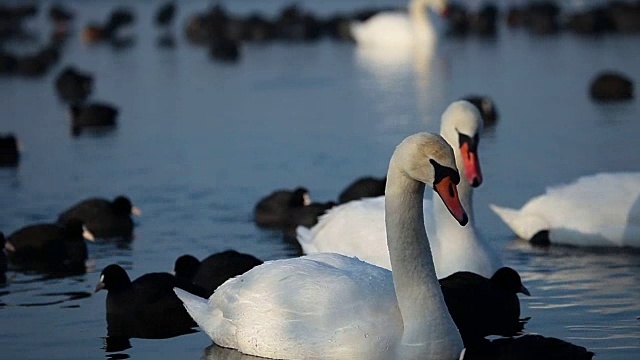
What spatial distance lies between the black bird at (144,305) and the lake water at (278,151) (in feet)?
0.56

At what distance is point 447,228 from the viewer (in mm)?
9672

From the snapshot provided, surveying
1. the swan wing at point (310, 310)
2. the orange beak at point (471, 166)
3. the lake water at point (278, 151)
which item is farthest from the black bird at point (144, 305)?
the orange beak at point (471, 166)

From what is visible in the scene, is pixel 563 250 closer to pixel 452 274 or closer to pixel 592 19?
pixel 452 274

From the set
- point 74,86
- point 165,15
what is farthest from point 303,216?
point 165,15

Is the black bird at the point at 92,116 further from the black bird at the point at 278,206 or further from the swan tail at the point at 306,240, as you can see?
the swan tail at the point at 306,240

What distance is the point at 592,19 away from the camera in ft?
112

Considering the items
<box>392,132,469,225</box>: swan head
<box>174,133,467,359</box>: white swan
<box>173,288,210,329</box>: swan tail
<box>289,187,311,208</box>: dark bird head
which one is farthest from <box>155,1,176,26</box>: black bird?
<box>392,132,469,225</box>: swan head

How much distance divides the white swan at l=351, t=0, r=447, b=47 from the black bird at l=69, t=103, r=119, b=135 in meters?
15.0

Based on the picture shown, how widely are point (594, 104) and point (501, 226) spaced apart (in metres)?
8.65

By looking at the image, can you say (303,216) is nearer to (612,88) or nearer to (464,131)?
(464,131)

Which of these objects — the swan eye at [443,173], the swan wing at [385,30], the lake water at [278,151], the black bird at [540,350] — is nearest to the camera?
the swan eye at [443,173]

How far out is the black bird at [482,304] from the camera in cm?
866

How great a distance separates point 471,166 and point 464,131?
274 millimetres

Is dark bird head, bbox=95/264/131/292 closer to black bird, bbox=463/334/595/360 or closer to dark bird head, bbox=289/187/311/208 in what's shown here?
black bird, bbox=463/334/595/360
